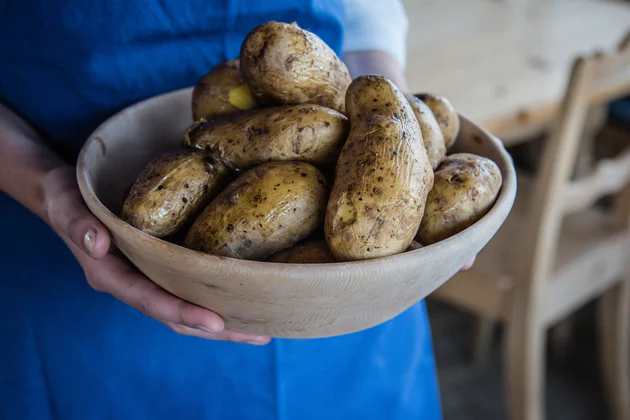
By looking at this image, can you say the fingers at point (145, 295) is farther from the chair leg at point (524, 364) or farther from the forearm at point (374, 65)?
the chair leg at point (524, 364)

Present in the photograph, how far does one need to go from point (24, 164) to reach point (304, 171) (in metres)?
0.34

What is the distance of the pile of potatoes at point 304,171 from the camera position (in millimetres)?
460

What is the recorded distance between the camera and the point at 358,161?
1.54 ft

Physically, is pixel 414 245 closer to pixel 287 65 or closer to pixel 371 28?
pixel 287 65

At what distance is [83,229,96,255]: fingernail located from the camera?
0.46 metres

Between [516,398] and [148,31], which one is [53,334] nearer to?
[148,31]

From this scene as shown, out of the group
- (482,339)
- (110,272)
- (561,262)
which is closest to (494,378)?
(482,339)

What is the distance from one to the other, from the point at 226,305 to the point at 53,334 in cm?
38

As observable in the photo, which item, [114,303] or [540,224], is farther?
[540,224]

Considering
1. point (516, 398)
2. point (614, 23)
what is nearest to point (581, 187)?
point (516, 398)

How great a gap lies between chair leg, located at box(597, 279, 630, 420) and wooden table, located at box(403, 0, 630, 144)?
0.52 metres

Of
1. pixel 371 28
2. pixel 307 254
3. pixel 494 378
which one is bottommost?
pixel 494 378

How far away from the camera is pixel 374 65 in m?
0.79

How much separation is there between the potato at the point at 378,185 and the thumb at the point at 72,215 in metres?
0.19
